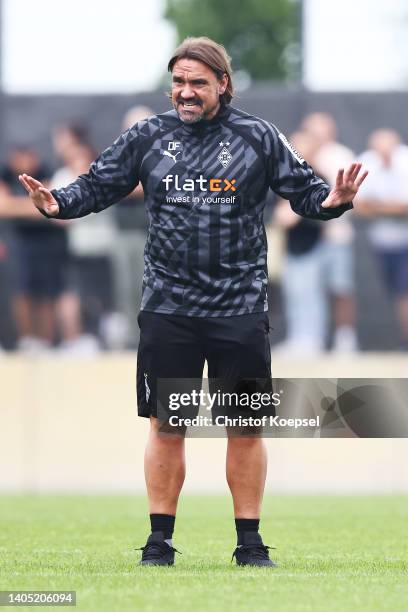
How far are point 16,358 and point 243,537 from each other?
7014 millimetres

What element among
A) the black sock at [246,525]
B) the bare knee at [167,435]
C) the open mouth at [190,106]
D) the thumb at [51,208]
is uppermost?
the open mouth at [190,106]

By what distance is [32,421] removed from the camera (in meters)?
13.3

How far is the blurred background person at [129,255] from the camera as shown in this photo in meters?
12.9

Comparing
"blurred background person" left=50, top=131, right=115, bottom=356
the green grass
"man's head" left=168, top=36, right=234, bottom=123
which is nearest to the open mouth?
"man's head" left=168, top=36, right=234, bottom=123

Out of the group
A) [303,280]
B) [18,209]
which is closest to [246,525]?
[303,280]

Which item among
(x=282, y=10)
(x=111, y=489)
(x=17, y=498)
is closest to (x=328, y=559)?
(x=17, y=498)

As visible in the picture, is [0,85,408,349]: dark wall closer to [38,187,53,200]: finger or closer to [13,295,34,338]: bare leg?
[13,295,34,338]: bare leg

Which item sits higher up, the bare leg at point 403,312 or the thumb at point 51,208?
the thumb at point 51,208

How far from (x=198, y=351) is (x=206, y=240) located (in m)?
0.47

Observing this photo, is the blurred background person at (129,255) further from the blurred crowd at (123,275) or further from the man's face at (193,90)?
the man's face at (193,90)

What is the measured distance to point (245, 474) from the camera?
6594 mm

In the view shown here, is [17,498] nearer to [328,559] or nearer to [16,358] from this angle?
[16,358]

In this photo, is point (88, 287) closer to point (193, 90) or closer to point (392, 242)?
point (392, 242)

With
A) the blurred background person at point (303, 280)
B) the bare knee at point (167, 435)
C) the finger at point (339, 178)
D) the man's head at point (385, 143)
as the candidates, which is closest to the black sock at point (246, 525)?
the bare knee at point (167, 435)
